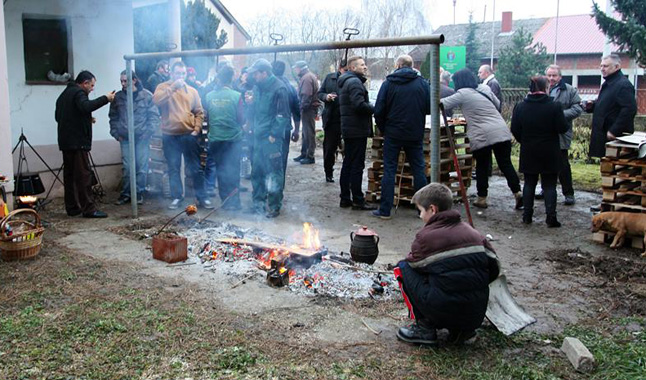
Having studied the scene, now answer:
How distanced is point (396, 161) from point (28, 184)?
5.44 meters

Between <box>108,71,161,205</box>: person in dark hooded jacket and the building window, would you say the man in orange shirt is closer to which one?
<box>108,71,161,205</box>: person in dark hooded jacket

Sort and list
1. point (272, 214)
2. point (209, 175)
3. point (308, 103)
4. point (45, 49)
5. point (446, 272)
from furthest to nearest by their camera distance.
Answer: point (308, 103) < point (209, 175) < point (45, 49) < point (272, 214) < point (446, 272)

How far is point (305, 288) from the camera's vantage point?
5.66 metres

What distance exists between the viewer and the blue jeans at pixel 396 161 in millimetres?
8328

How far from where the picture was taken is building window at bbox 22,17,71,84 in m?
9.95

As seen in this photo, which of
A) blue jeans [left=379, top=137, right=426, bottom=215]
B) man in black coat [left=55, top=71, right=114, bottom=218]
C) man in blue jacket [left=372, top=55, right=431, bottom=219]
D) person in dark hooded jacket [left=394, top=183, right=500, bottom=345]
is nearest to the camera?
person in dark hooded jacket [left=394, top=183, right=500, bottom=345]

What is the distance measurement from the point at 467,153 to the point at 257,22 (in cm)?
881

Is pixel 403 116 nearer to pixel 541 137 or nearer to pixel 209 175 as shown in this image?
pixel 541 137

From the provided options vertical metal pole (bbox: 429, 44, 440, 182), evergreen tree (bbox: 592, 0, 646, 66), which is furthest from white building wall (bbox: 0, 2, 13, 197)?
evergreen tree (bbox: 592, 0, 646, 66)

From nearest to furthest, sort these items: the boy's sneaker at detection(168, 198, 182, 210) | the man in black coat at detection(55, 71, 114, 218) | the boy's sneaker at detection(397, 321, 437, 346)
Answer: the boy's sneaker at detection(397, 321, 437, 346) → the man in black coat at detection(55, 71, 114, 218) → the boy's sneaker at detection(168, 198, 182, 210)

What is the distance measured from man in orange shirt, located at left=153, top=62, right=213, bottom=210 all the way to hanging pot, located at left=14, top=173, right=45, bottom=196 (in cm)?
193

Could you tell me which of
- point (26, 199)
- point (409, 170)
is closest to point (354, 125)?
point (409, 170)

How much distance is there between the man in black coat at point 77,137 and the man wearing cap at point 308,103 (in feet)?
18.1

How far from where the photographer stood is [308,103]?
13.4m
